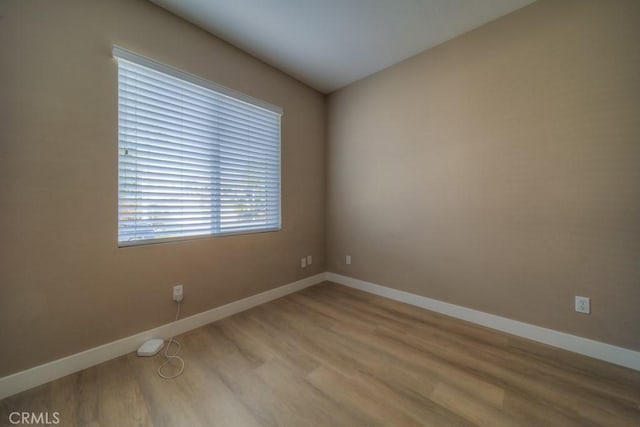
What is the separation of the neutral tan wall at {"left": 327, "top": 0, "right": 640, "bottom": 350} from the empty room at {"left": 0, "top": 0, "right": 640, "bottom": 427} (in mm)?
16

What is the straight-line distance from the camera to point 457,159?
218 centimetres

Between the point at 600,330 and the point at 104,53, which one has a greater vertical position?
the point at 104,53

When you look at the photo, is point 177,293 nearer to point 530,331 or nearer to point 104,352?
point 104,352

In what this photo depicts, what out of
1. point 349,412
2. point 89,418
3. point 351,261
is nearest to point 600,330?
point 349,412

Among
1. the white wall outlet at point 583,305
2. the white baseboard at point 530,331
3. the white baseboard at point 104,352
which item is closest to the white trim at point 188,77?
the white baseboard at point 104,352

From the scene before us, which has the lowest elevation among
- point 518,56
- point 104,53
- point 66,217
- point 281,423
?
point 281,423

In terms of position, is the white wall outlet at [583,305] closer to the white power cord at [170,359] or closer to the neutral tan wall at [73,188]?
the white power cord at [170,359]

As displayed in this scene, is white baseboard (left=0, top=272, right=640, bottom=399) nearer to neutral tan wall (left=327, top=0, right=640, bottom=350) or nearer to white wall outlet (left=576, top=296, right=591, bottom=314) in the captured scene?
neutral tan wall (left=327, top=0, right=640, bottom=350)

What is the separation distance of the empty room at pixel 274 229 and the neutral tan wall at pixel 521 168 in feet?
0.05

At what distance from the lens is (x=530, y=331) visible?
1840 mm

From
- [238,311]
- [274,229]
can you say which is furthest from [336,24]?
[238,311]

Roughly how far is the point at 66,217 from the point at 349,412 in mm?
2084

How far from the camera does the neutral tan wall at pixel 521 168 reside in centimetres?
154

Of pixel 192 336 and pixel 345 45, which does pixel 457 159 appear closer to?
pixel 345 45
